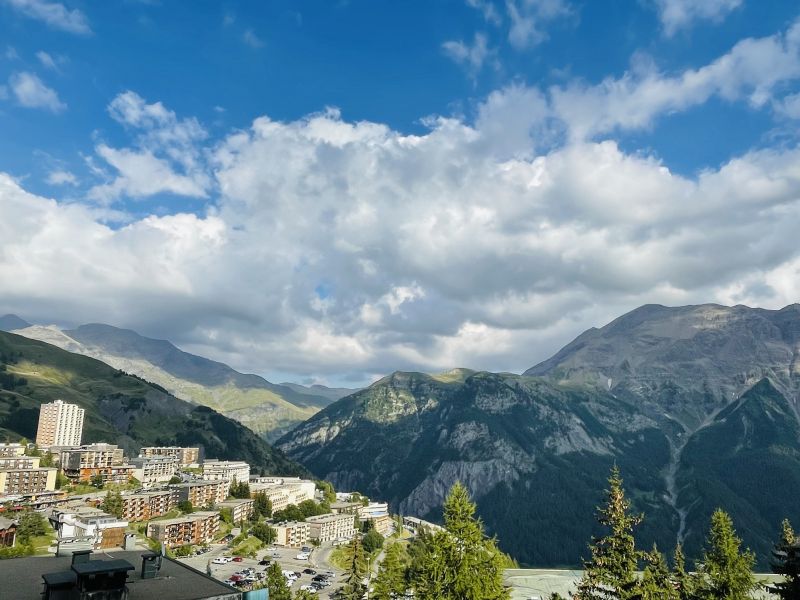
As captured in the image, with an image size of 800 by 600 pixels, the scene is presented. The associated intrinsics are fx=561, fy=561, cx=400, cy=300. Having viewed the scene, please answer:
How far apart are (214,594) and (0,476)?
19776cm

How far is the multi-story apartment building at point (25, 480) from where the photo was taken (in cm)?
18288

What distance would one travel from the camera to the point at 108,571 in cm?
2909

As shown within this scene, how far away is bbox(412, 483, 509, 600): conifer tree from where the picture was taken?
1612 inches

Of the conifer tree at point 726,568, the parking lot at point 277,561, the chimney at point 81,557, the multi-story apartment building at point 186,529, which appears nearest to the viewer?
the chimney at point 81,557

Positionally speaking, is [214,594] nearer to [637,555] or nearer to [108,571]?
[108,571]

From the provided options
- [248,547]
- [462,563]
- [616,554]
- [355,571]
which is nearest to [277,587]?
[355,571]

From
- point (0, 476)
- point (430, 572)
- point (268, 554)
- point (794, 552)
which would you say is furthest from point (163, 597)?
point (0, 476)

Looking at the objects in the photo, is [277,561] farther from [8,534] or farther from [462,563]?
[462,563]

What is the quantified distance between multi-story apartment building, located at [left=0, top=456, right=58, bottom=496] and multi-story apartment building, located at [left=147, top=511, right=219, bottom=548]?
4878 centimetres

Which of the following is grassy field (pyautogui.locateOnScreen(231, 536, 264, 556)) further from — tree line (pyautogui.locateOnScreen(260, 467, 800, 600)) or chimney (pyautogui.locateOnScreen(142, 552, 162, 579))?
chimney (pyautogui.locateOnScreen(142, 552, 162, 579))

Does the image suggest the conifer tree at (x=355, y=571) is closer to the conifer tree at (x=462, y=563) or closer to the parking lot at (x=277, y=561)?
the conifer tree at (x=462, y=563)

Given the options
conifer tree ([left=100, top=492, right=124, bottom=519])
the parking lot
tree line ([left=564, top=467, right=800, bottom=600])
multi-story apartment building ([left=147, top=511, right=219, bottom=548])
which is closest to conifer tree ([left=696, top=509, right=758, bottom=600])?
tree line ([left=564, top=467, right=800, bottom=600])

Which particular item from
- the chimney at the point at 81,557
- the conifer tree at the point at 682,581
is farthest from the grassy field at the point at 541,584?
the chimney at the point at 81,557

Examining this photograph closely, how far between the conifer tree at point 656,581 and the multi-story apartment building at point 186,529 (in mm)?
135377
